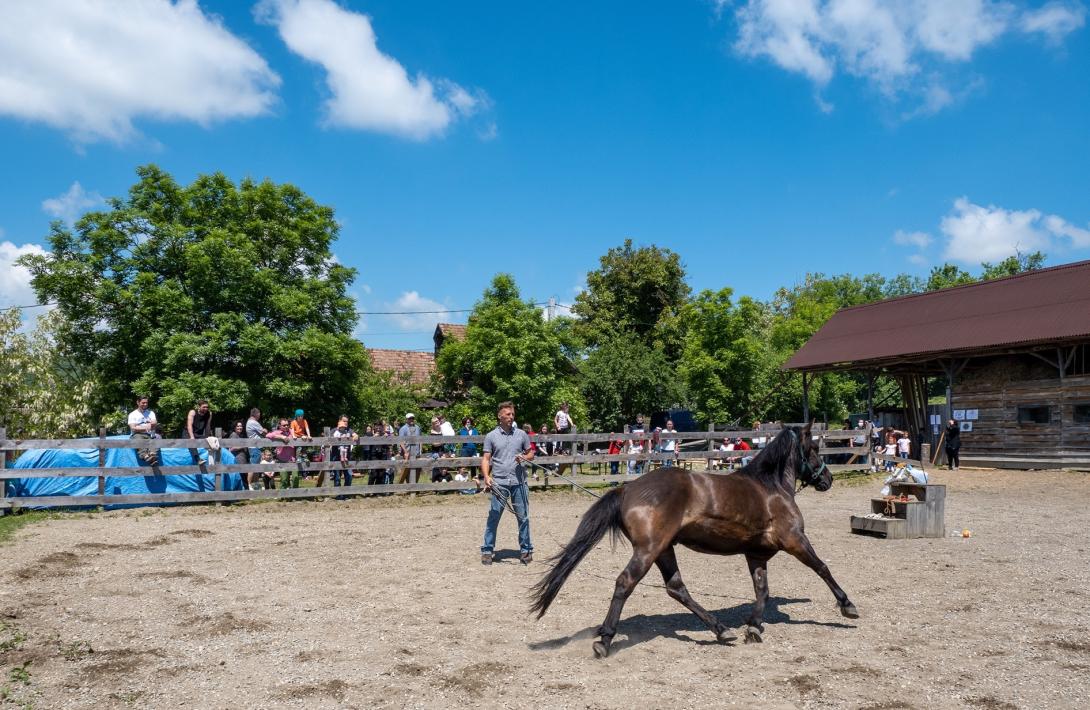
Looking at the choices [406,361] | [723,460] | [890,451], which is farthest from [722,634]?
[406,361]

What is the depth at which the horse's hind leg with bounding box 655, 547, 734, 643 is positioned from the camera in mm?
5598

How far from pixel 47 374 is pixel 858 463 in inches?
1005

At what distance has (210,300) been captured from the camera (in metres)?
25.1

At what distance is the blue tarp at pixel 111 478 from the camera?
41.0 feet

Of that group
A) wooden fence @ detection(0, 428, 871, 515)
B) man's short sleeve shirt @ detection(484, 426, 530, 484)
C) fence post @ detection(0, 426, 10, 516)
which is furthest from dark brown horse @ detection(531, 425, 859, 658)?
fence post @ detection(0, 426, 10, 516)

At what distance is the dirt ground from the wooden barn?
13689mm

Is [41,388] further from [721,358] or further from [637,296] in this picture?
[637,296]

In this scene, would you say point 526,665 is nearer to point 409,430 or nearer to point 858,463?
point 409,430

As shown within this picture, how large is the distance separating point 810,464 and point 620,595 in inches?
101

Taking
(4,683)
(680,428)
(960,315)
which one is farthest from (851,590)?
(680,428)

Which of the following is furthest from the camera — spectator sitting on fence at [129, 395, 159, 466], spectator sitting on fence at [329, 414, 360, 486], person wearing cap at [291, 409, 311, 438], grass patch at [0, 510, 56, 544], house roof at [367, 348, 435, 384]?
house roof at [367, 348, 435, 384]

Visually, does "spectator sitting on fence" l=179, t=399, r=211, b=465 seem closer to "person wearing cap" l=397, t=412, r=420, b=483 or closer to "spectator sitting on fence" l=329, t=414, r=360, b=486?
"spectator sitting on fence" l=329, t=414, r=360, b=486

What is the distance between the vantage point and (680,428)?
136 ft

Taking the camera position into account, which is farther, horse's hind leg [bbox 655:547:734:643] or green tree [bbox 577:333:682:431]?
green tree [bbox 577:333:682:431]
